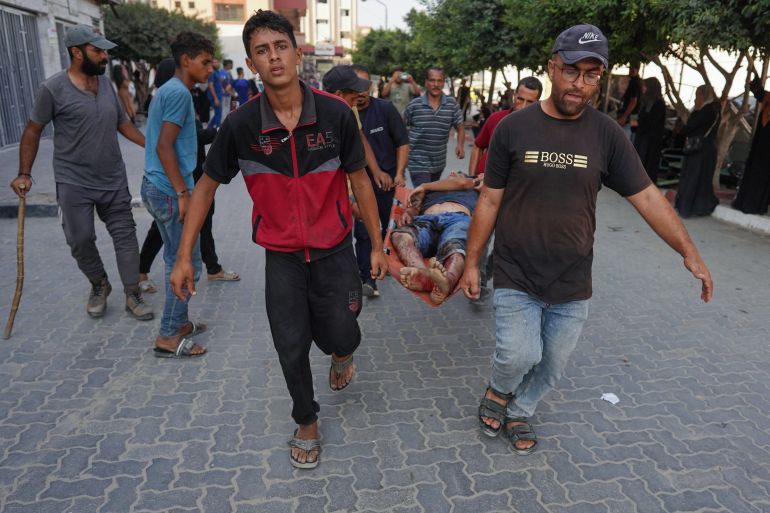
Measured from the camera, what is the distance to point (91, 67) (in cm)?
420

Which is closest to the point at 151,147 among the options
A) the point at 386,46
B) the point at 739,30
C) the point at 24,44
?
the point at 739,30

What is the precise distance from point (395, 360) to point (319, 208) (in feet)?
5.65

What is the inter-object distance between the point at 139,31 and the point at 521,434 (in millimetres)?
23682

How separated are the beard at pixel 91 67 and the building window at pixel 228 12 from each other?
55.4 metres

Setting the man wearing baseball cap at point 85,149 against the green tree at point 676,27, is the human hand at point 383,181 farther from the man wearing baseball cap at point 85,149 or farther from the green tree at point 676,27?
the green tree at point 676,27

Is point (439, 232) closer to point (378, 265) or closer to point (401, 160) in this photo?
point (401, 160)

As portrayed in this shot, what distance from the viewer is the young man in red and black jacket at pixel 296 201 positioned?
8.64 ft

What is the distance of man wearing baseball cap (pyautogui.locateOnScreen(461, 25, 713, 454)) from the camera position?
2.63 m

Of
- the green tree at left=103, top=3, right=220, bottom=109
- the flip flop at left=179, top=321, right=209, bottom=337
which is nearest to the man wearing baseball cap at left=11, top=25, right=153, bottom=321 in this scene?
the flip flop at left=179, top=321, right=209, bottom=337

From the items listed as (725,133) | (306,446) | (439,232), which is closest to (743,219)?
(725,133)

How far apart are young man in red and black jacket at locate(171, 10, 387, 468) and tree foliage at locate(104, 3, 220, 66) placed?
21.6m

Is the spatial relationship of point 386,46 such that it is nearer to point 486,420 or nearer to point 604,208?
point 604,208

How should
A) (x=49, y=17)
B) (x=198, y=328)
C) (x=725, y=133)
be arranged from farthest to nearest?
1. (x=49, y=17)
2. (x=725, y=133)
3. (x=198, y=328)

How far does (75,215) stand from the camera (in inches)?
170
